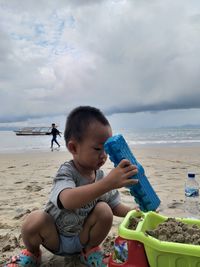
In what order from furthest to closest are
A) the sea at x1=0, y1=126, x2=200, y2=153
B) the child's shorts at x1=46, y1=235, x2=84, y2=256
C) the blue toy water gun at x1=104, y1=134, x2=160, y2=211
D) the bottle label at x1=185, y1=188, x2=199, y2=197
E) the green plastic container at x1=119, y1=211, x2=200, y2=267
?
the sea at x1=0, y1=126, x2=200, y2=153, the bottle label at x1=185, y1=188, x2=199, y2=197, the child's shorts at x1=46, y1=235, x2=84, y2=256, the blue toy water gun at x1=104, y1=134, x2=160, y2=211, the green plastic container at x1=119, y1=211, x2=200, y2=267

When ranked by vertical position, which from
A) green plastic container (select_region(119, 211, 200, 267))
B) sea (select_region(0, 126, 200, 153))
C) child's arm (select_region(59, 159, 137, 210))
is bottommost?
sea (select_region(0, 126, 200, 153))

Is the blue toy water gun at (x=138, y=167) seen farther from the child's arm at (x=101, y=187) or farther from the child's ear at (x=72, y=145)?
the child's ear at (x=72, y=145)

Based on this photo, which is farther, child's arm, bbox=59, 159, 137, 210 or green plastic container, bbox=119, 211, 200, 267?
child's arm, bbox=59, 159, 137, 210

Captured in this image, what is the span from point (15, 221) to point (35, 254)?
1.02m

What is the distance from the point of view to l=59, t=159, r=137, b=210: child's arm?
167 cm

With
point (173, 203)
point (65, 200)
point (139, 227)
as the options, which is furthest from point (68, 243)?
point (173, 203)

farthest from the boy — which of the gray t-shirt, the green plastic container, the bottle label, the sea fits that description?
the sea

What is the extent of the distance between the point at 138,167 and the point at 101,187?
228 mm

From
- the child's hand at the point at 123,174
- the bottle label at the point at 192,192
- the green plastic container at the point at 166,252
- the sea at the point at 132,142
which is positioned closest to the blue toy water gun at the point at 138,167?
the child's hand at the point at 123,174

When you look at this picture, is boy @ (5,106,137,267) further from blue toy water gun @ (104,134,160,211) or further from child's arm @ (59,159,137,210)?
blue toy water gun @ (104,134,160,211)

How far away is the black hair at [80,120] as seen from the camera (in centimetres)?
202

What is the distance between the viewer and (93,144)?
1.98m

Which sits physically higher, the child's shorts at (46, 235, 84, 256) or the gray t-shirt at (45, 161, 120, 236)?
the gray t-shirt at (45, 161, 120, 236)

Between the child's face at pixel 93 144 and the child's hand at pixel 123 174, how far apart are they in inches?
13.3
